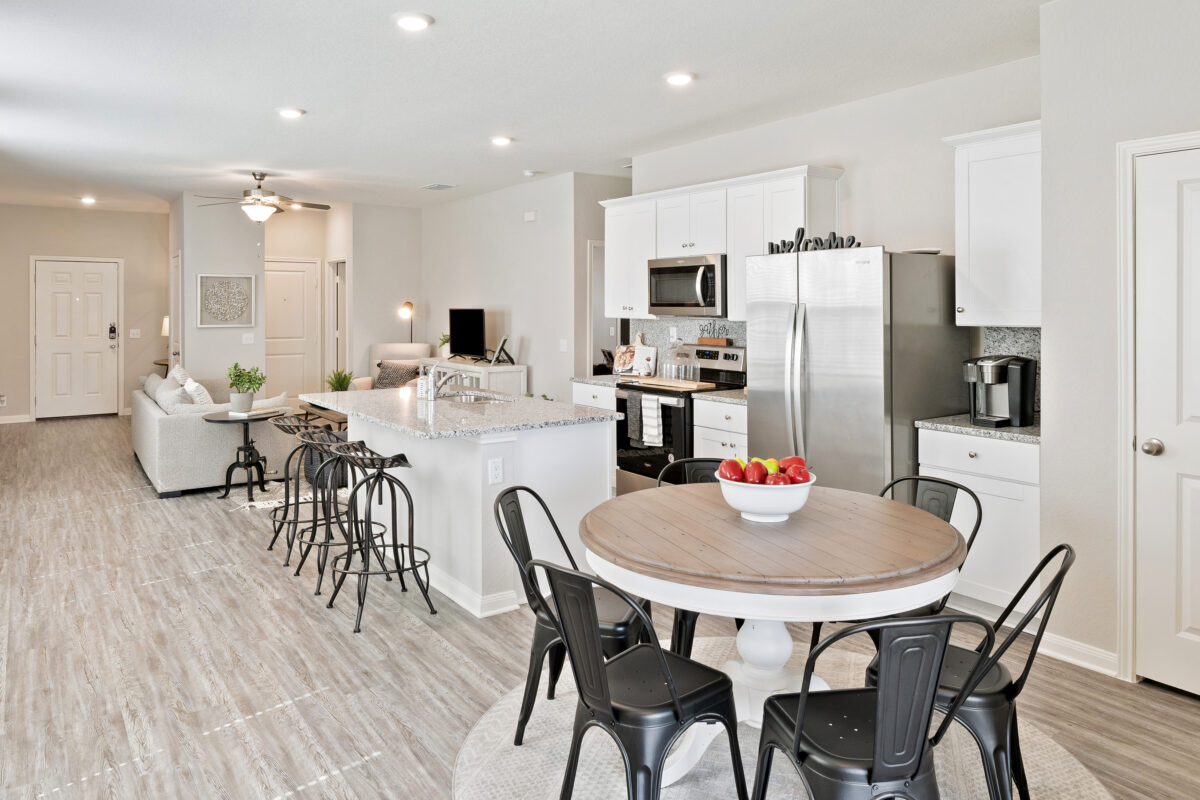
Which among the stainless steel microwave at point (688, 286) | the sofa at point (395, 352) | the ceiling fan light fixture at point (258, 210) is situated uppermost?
the ceiling fan light fixture at point (258, 210)

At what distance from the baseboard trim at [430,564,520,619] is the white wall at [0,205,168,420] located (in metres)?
8.62

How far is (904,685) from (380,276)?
8752 millimetres

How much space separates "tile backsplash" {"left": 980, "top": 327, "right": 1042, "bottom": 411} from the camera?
3857 mm

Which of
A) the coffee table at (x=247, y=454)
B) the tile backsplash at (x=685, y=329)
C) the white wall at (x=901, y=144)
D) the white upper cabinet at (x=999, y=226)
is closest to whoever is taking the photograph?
the white upper cabinet at (x=999, y=226)

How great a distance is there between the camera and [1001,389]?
3.69 metres

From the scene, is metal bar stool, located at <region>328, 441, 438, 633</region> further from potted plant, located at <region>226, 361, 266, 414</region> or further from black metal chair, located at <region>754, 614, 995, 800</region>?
potted plant, located at <region>226, 361, 266, 414</region>

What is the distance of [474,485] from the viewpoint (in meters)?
3.76

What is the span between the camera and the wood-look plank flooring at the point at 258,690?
246 cm

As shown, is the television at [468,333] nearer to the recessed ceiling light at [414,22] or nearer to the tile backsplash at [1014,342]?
the recessed ceiling light at [414,22]

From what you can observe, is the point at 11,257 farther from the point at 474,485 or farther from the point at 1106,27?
the point at 1106,27

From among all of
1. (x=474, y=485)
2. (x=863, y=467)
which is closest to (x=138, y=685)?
(x=474, y=485)

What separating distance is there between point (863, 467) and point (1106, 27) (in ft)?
6.63

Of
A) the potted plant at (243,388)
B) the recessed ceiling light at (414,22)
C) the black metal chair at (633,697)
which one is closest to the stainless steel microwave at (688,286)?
the recessed ceiling light at (414,22)

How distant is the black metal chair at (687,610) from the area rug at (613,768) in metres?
0.33
